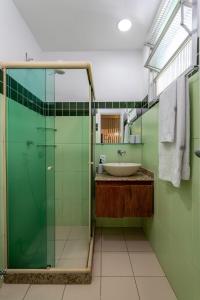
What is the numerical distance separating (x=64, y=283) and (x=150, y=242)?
108 cm

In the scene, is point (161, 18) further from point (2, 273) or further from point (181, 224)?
point (2, 273)

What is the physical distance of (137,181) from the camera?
2078 mm

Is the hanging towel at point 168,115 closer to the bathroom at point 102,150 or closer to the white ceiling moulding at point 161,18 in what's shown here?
the bathroom at point 102,150

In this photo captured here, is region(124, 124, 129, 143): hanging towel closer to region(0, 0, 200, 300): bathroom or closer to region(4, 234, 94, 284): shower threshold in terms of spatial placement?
region(0, 0, 200, 300): bathroom

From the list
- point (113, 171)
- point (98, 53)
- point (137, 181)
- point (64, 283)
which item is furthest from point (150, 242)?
point (98, 53)

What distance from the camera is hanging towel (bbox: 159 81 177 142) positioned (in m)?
1.35

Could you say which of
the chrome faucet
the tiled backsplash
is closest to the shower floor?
the chrome faucet

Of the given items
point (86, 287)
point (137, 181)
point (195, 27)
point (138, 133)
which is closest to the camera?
point (195, 27)

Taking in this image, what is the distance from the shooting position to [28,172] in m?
1.83

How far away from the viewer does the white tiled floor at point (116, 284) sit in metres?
1.47

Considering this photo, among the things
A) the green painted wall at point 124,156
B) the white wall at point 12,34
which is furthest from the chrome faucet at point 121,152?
the white wall at point 12,34

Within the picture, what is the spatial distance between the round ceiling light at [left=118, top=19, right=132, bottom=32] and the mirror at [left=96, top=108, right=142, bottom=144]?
944 millimetres

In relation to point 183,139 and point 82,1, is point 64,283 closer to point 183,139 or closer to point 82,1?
point 183,139

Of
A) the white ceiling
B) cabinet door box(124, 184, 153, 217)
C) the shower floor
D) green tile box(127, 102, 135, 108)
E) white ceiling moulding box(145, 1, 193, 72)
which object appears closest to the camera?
white ceiling moulding box(145, 1, 193, 72)
